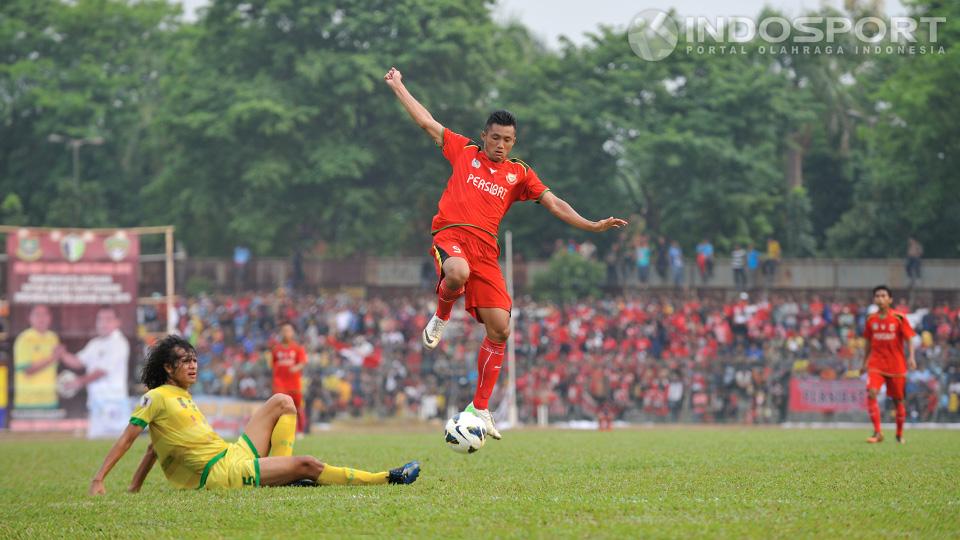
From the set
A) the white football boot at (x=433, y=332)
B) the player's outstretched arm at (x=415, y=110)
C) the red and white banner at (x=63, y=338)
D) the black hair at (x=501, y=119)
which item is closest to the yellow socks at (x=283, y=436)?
the white football boot at (x=433, y=332)

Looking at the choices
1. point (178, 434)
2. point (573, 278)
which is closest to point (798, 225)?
point (573, 278)

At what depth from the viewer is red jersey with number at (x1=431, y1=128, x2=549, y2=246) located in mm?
10555

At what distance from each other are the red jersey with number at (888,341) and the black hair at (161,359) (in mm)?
10728

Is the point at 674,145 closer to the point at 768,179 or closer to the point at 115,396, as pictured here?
the point at 768,179

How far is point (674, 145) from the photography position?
4575 centimetres

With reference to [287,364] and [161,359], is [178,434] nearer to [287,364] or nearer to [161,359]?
[161,359]

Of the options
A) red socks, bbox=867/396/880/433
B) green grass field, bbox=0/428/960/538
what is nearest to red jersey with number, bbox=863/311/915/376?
red socks, bbox=867/396/880/433

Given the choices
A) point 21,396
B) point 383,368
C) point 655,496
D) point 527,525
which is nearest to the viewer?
point 527,525

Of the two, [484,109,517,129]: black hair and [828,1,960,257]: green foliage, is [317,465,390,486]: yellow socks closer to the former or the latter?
[484,109,517,129]: black hair

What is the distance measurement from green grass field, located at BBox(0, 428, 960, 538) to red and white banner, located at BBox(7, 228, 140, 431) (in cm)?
1543

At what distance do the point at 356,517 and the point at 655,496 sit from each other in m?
2.23

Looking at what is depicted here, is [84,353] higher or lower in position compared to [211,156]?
lower

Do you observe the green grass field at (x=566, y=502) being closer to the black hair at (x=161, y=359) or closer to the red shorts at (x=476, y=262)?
the black hair at (x=161, y=359)

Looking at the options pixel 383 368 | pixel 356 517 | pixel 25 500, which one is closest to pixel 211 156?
pixel 383 368
